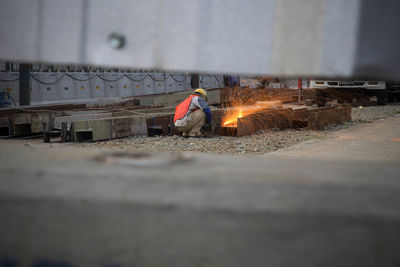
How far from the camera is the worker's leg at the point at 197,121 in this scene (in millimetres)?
8852

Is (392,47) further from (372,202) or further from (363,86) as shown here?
(363,86)

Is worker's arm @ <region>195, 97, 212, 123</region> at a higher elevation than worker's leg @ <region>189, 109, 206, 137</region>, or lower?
higher

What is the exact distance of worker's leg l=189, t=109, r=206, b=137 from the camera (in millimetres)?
8852

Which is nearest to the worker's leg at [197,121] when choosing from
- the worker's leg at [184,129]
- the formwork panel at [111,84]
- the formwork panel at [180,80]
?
the worker's leg at [184,129]

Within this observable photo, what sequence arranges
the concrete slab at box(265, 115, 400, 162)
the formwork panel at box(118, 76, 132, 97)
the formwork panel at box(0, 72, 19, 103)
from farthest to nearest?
the formwork panel at box(118, 76, 132, 97)
the formwork panel at box(0, 72, 19, 103)
the concrete slab at box(265, 115, 400, 162)

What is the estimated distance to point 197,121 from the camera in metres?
8.87

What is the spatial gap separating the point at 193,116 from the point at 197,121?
0.50ft

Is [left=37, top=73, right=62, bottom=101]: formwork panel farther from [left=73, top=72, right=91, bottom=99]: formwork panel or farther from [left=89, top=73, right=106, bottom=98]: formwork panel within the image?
[left=89, top=73, right=106, bottom=98]: formwork panel

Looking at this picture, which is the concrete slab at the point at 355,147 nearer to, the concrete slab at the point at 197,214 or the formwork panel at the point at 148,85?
the concrete slab at the point at 197,214

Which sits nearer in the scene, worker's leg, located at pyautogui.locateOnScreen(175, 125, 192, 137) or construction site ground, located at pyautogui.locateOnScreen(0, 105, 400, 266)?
construction site ground, located at pyautogui.locateOnScreen(0, 105, 400, 266)

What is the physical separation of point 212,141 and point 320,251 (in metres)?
7.39

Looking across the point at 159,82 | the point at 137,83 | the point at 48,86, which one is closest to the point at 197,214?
the point at 48,86

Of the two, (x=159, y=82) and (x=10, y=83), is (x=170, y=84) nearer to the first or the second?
(x=159, y=82)

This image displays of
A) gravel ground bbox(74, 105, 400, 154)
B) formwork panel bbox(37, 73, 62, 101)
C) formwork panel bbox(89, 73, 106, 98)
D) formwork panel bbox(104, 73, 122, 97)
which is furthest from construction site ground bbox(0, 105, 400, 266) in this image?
formwork panel bbox(104, 73, 122, 97)
